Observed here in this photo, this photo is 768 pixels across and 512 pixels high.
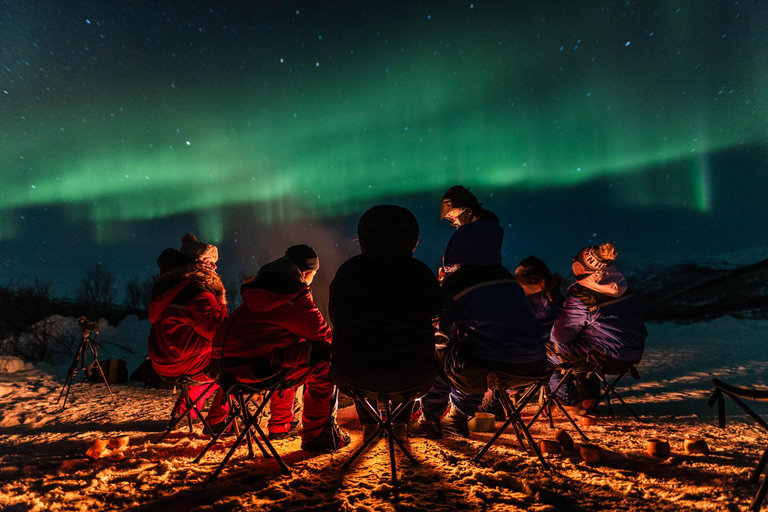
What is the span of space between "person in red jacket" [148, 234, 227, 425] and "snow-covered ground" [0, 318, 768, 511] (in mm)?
687

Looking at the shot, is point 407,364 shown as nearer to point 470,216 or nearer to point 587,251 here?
point 470,216

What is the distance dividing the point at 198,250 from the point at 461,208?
2.93 m

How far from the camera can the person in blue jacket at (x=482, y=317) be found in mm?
2908

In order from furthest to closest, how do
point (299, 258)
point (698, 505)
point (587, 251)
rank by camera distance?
point (587, 251)
point (299, 258)
point (698, 505)

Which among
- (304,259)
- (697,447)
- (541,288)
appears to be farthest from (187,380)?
(697,447)

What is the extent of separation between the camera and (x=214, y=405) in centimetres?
369

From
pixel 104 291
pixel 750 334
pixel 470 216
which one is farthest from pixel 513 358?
pixel 104 291

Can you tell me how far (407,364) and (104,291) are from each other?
1287 inches

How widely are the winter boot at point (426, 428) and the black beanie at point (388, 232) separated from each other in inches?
73.6

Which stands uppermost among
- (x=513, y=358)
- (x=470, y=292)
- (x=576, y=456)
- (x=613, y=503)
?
(x=470, y=292)

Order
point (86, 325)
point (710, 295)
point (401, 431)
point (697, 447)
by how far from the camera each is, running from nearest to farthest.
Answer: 1. point (697, 447)
2. point (401, 431)
3. point (86, 325)
4. point (710, 295)

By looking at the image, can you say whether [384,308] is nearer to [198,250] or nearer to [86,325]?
[198,250]

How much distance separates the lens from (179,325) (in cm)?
358

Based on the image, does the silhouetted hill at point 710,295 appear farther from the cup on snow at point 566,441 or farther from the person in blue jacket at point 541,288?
the cup on snow at point 566,441
